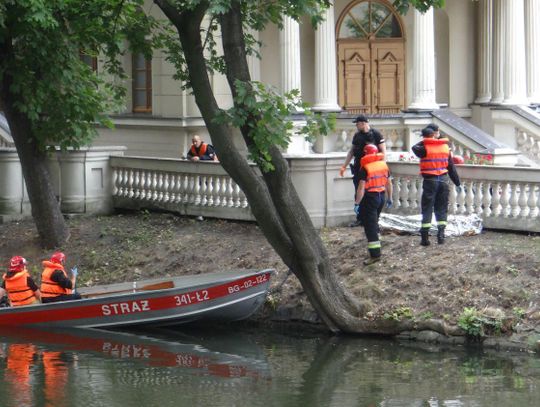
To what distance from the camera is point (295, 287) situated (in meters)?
19.2

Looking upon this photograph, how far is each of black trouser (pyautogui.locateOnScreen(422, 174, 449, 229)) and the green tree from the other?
16.0ft

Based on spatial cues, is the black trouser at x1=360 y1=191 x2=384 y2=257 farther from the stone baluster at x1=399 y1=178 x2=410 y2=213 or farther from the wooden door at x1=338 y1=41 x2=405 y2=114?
the wooden door at x1=338 y1=41 x2=405 y2=114

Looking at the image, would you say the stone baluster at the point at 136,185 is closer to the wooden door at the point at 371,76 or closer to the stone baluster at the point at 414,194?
the stone baluster at the point at 414,194

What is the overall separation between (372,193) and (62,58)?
5486mm

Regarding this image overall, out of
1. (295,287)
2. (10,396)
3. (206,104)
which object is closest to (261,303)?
(295,287)

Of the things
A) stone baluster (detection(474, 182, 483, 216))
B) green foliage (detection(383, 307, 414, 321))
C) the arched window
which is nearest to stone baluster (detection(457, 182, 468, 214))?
stone baluster (detection(474, 182, 483, 216))

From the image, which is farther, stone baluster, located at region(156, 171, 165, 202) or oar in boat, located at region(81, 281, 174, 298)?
stone baluster, located at region(156, 171, 165, 202)

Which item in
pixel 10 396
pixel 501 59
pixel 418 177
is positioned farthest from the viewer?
pixel 501 59

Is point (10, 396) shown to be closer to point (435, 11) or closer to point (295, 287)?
point (295, 287)

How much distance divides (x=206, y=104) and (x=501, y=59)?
542 inches

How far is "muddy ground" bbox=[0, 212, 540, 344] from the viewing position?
691 inches

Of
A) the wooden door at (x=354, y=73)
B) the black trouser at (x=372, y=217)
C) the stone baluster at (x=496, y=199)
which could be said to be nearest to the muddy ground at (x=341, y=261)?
the black trouser at (x=372, y=217)

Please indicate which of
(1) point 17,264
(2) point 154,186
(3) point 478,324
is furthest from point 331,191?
(1) point 17,264

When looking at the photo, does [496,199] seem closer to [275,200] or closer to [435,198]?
[435,198]
